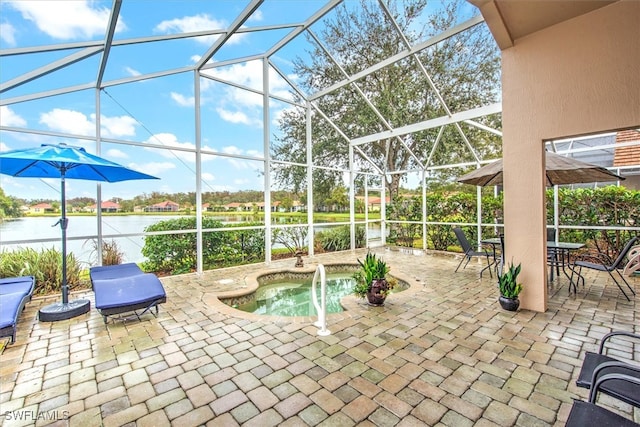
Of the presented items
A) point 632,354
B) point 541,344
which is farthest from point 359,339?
point 632,354

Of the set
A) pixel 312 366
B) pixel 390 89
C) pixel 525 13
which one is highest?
pixel 390 89

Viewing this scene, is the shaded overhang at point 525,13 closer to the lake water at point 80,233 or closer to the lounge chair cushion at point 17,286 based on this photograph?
the lake water at point 80,233

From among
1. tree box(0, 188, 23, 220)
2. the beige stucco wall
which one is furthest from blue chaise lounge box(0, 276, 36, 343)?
the beige stucco wall

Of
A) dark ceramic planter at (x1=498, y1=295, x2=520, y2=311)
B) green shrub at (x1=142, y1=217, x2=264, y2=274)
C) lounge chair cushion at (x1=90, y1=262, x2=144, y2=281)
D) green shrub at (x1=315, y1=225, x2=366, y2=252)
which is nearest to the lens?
dark ceramic planter at (x1=498, y1=295, x2=520, y2=311)

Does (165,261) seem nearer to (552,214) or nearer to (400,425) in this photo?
(400,425)

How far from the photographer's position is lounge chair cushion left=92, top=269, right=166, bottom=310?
3.86 metres

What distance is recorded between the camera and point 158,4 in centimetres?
445

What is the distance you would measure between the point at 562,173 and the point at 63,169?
8196 millimetres

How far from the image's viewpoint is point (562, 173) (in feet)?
17.6

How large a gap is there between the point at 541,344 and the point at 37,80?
27.9ft

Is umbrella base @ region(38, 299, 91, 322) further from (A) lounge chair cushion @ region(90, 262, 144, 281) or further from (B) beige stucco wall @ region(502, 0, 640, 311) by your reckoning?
(B) beige stucco wall @ region(502, 0, 640, 311)

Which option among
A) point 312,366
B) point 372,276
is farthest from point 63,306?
point 372,276

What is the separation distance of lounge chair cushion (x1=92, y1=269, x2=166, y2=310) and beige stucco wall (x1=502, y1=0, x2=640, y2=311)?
214 inches

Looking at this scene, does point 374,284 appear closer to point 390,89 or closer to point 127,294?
point 127,294
